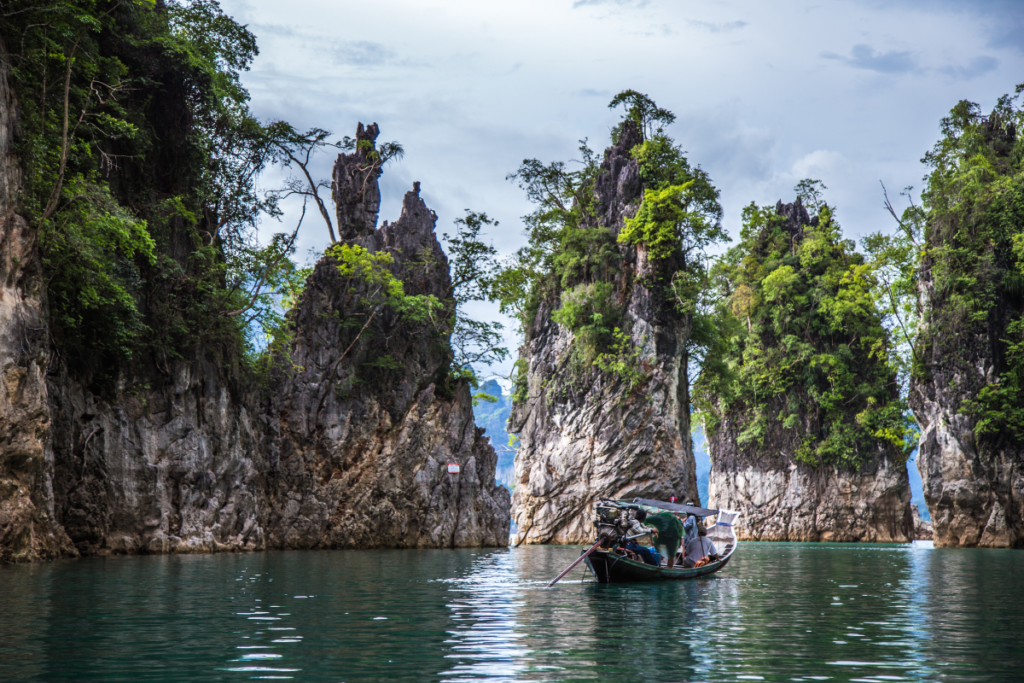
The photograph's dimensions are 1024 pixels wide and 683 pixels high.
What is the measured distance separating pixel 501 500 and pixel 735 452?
27.5 meters

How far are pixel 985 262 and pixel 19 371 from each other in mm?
41490

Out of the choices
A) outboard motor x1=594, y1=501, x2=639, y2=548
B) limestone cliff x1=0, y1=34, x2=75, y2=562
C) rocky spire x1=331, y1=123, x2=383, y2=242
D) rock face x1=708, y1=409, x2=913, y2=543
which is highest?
rocky spire x1=331, y1=123, x2=383, y2=242

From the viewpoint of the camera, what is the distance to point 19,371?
680 inches

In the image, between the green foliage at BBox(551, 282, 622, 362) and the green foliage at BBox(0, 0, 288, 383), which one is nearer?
the green foliage at BBox(0, 0, 288, 383)

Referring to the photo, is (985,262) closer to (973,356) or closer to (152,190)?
(973,356)

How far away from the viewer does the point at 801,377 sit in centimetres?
5641

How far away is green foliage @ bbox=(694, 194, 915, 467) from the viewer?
180 ft

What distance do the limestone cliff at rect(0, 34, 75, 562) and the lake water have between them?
1.30 m

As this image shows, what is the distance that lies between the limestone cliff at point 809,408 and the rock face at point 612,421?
403 inches

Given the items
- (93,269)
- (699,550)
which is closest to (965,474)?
(699,550)

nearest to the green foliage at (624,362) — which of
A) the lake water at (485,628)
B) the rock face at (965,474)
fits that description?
the rock face at (965,474)

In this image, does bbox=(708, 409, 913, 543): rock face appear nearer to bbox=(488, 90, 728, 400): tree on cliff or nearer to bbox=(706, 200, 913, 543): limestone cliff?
bbox=(706, 200, 913, 543): limestone cliff

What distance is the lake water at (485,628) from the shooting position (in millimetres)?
7484

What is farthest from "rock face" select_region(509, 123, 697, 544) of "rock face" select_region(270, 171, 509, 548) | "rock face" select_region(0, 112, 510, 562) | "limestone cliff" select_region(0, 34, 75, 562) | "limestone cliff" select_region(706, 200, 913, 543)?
"limestone cliff" select_region(0, 34, 75, 562)
